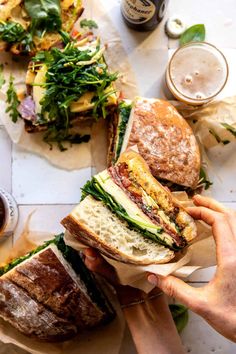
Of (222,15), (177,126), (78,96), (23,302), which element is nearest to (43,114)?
(78,96)

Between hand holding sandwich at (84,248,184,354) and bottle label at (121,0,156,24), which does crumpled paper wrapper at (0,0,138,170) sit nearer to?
bottle label at (121,0,156,24)

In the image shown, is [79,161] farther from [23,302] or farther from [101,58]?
[23,302]

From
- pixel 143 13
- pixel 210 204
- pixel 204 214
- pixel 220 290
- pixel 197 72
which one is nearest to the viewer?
pixel 220 290

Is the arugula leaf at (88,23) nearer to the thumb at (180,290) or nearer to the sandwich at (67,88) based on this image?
the sandwich at (67,88)

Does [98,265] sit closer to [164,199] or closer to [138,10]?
[164,199]

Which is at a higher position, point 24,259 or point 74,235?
point 74,235

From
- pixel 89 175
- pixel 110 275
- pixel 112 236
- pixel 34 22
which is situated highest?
pixel 34 22

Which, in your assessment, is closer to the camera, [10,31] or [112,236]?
[112,236]

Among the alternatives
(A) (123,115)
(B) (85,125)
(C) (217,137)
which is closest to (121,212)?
(A) (123,115)
